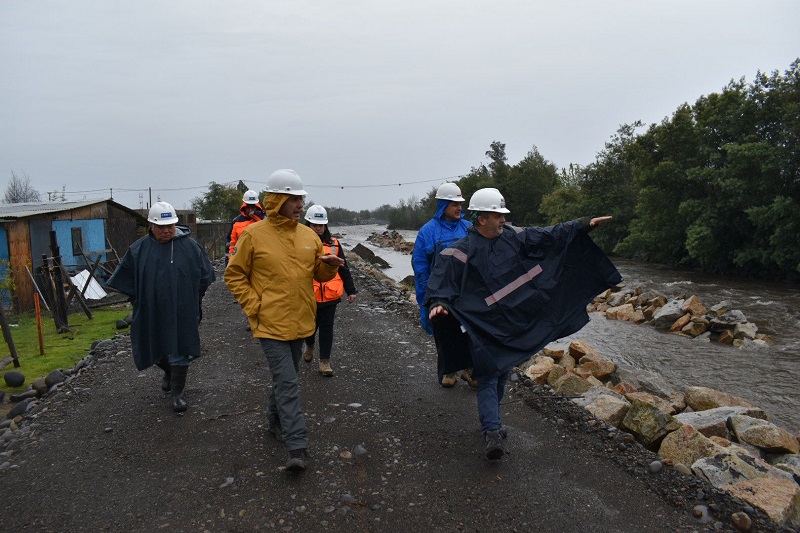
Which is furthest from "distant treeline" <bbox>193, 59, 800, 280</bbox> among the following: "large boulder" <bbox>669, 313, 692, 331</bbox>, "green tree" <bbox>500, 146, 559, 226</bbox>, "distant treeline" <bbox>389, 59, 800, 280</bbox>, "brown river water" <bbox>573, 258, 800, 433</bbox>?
"green tree" <bbox>500, 146, 559, 226</bbox>

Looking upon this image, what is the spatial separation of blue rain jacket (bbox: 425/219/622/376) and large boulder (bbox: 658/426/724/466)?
1.23 metres

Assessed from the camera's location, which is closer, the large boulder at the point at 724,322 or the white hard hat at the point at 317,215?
the white hard hat at the point at 317,215

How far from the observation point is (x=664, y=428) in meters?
5.10

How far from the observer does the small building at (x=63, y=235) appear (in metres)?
13.4

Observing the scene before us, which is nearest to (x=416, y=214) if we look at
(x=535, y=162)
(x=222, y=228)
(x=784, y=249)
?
(x=535, y=162)

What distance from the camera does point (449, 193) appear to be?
6289 millimetres

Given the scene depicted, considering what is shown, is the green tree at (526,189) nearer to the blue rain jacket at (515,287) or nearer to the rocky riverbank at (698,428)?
the rocky riverbank at (698,428)

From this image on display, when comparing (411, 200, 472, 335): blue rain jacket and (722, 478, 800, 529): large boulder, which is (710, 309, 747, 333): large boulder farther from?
(722, 478, 800, 529): large boulder

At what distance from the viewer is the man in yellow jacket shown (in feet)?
14.6

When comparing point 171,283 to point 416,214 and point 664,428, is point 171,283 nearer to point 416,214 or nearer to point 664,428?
point 664,428

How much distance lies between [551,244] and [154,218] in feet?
12.3

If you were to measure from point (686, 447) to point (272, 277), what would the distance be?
3.58 metres

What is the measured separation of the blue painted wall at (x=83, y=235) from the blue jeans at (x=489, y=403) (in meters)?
14.9

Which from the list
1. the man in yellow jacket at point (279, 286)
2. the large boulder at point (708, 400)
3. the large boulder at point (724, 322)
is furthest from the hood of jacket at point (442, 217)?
the large boulder at point (724, 322)
